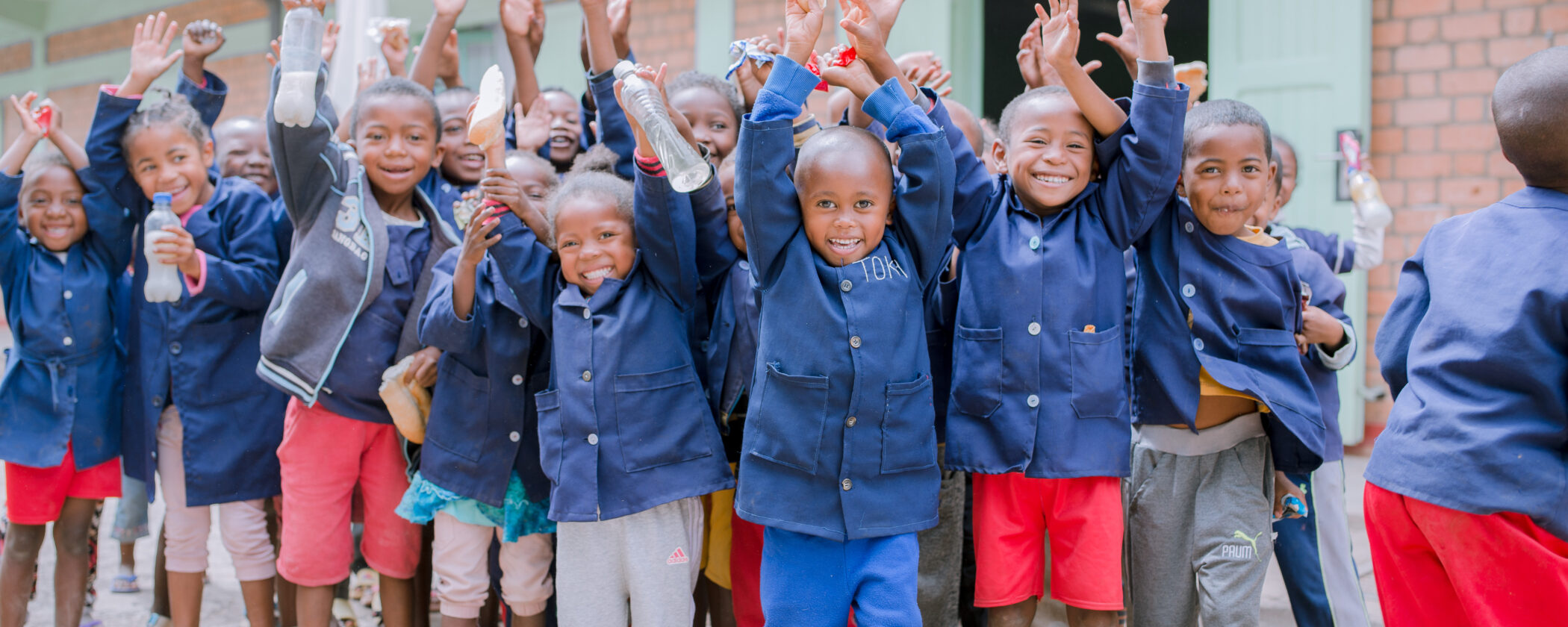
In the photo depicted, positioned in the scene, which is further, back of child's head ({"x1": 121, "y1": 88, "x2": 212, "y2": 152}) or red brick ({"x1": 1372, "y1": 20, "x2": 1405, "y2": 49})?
red brick ({"x1": 1372, "y1": 20, "x2": 1405, "y2": 49})

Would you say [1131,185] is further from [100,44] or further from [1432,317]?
[100,44]

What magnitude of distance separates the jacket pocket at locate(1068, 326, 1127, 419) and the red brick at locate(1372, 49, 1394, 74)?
11.0 ft

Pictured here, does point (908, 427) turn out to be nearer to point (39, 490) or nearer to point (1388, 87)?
point (39, 490)

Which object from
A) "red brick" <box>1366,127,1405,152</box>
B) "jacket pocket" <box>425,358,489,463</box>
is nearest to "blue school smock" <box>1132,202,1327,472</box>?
"jacket pocket" <box>425,358,489,463</box>

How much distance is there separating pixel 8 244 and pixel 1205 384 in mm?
3229

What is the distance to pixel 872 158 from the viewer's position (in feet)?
6.64

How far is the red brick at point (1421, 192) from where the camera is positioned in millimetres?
4504

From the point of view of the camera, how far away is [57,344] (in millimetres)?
2830

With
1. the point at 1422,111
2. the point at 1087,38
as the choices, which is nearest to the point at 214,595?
the point at 1422,111

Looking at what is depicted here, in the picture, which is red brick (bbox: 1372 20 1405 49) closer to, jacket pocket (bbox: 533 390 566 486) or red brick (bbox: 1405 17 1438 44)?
red brick (bbox: 1405 17 1438 44)

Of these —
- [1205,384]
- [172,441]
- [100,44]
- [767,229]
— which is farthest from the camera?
[100,44]

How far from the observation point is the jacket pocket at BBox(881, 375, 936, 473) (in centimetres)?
197

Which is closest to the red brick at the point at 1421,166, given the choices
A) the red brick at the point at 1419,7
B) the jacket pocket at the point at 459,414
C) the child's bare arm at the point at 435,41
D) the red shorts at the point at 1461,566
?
the red brick at the point at 1419,7

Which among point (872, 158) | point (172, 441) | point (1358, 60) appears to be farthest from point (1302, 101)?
point (172, 441)
